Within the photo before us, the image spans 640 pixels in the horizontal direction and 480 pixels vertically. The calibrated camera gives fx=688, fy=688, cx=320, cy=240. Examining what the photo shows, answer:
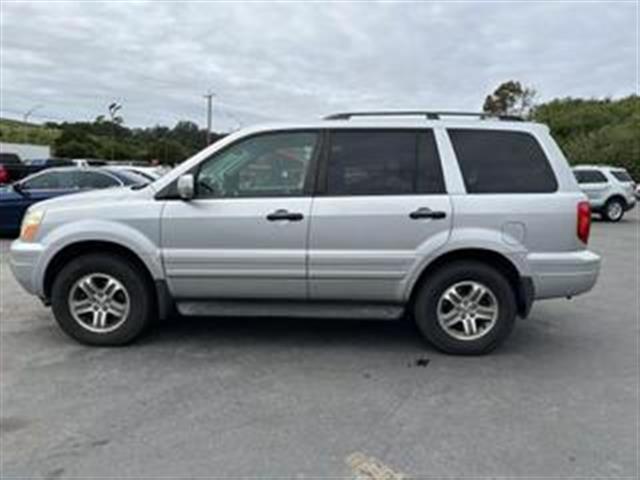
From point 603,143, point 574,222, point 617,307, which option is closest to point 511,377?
point 574,222

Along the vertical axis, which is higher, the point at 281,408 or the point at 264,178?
the point at 264,178

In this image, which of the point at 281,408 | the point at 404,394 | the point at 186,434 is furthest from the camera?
the point at 404,394

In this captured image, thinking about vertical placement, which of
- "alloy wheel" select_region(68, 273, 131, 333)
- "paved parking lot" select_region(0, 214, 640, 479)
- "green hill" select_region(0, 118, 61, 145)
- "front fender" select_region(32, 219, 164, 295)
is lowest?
"paved parking lot" select_region(0, 214, 640, 479)

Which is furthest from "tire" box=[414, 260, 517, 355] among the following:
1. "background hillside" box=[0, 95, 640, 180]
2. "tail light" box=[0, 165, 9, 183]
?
"background hillside" box=[0, 95, 640, 180]

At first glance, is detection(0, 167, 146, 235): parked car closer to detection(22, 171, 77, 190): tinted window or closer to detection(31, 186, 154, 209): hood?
detection(22, 171, 77, 190): tinted window

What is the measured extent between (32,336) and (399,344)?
321cm

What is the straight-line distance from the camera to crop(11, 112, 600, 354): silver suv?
18.0ft

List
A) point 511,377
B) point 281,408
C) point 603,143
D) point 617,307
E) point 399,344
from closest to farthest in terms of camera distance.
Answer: point 281,408 < point 511,377 < point 399,344 < point 617,307 < point 603,143

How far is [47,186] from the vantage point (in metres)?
13.4

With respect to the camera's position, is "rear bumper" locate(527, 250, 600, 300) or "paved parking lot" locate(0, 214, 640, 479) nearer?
"paved parking lot" locate(0, 214, 640, 479)

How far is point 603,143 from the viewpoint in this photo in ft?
142

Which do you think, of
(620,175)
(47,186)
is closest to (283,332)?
(47,186)

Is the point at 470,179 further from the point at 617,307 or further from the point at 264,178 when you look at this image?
the point at 617,307

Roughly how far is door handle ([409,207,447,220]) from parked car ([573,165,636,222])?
17.4 m
